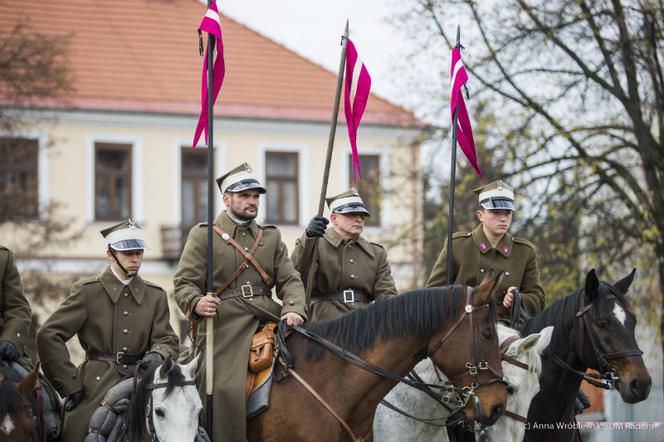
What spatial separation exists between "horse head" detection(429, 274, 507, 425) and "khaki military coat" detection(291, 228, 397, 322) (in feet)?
7.17

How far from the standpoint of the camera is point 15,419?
25.0 feet

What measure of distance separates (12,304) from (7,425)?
1524 mm

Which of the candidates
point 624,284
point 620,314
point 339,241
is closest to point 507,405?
point 620,314

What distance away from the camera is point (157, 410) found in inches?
304

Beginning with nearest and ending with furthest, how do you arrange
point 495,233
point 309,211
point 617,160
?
point 495,233, point 617,160, point 309,211

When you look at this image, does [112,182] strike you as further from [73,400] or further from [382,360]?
[382,360]

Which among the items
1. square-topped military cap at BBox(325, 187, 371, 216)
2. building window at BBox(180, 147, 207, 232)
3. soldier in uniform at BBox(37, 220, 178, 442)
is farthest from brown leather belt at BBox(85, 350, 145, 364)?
building window at BBox(180, 147, 207, 232)

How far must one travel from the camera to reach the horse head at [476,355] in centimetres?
776

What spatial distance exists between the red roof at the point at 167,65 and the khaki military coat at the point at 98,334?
2326cm

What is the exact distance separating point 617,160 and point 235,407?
514 inches

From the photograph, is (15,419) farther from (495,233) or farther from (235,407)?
(495,233)

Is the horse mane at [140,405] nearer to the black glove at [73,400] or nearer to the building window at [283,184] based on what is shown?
the black glove at [73,400]

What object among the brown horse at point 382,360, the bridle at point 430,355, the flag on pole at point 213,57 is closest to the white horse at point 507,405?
the bridle at point 430,355

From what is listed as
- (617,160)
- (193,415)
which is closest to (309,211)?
(617,160)
